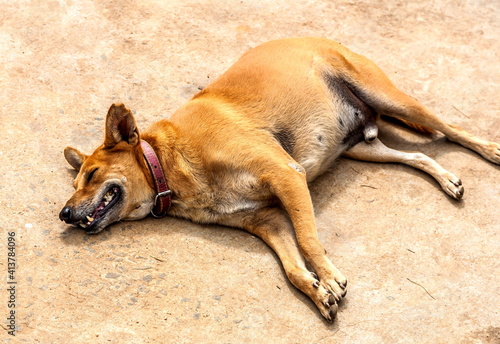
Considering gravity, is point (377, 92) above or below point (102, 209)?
above

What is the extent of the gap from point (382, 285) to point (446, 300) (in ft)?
1.51

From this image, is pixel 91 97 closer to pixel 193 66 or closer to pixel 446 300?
pixel 193 66

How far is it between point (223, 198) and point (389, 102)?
1947 millimetres

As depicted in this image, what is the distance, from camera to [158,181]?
521 centimetres

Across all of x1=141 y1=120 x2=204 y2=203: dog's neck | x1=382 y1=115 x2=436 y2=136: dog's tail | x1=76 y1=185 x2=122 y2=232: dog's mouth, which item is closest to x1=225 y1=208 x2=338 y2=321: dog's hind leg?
x1=141 y1=120 x2=204 y2=203: dog's neck

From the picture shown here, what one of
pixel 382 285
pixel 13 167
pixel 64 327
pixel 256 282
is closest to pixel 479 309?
pixel 382 285

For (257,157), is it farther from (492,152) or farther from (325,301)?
(492,152)

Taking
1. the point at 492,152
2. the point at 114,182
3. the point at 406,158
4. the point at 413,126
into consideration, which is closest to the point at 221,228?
the point at 114,182

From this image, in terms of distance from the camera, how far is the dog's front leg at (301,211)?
480cm

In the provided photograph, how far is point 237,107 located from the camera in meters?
5.51

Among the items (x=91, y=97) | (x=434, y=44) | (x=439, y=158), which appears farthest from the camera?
(x=434, y=44)

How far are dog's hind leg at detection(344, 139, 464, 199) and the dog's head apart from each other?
202 centimetres

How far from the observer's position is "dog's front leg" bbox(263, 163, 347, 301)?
480 centimetres

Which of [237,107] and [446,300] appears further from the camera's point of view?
[237,107]
